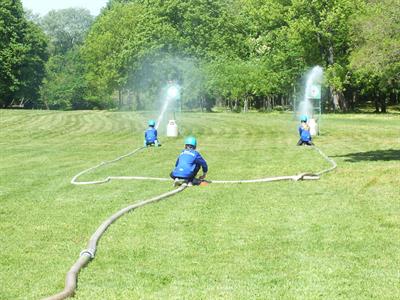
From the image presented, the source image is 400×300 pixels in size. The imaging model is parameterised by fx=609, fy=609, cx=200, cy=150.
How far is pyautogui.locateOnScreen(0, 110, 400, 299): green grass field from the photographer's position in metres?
7.07

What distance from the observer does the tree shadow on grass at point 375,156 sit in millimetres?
21991

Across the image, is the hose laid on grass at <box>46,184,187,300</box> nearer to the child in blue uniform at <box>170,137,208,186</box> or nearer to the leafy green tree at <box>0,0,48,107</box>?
the child in blue uniform at <box>170,137,208,186</box>

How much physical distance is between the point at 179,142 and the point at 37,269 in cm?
2566

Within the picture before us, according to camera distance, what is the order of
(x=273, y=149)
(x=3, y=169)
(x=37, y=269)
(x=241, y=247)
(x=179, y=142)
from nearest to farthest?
(x=37, y=269), (x=241, y=247), (x=3, y=169), (x=273, y=149), (x=179, y=142)

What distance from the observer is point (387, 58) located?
19641mm

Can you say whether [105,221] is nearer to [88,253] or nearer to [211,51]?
[88,253]

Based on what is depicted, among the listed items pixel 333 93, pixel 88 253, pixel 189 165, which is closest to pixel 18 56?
pixel 333 93

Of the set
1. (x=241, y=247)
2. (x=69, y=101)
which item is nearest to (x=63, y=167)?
(x=241, y=247)

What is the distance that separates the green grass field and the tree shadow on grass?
1.18 metres

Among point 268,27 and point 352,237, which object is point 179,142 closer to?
point 352,237

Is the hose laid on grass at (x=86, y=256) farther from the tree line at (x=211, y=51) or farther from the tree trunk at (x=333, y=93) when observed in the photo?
the tree trunk at (x=333, y=93)

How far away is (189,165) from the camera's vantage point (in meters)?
15.8

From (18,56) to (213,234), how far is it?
80633 mm

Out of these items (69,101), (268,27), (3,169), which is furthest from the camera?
(69,101)
